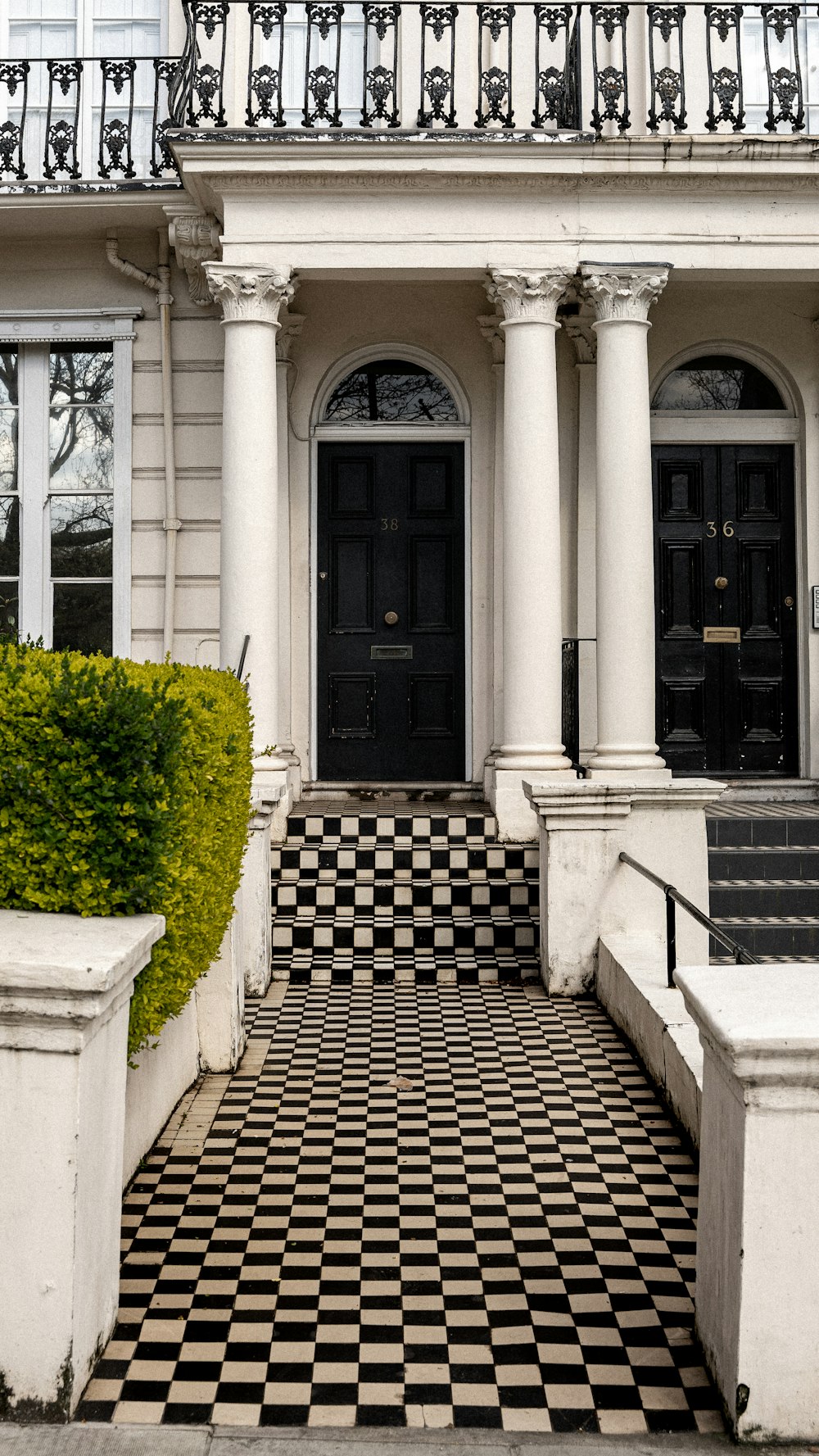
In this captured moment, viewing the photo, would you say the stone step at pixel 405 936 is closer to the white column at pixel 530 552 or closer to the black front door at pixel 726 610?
the white column at pixel 530 552

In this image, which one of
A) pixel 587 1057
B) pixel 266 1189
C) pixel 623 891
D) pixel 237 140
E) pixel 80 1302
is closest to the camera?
pixel 80 1302

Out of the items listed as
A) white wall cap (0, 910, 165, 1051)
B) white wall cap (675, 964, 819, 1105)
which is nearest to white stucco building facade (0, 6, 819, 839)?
white wall cap (675, 964, 819, 1105)

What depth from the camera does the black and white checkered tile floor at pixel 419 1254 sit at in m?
3.15

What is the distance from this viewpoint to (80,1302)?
121 inches

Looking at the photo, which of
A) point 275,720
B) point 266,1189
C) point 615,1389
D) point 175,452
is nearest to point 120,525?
point 175,452

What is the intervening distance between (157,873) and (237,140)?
22.7 feet

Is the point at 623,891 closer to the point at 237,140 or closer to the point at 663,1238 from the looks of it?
the point at 663,1238

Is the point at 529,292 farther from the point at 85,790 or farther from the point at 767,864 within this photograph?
the point at 85,790

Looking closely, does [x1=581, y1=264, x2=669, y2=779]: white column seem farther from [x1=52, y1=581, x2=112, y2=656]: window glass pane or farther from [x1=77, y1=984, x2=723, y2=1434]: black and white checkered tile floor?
[x1=52, y1=581, x2=112, y2=656]: window glass pane

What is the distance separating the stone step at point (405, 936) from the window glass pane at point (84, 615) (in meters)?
3.97

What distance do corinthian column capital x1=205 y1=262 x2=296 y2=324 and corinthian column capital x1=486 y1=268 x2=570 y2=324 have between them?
58.6 inches

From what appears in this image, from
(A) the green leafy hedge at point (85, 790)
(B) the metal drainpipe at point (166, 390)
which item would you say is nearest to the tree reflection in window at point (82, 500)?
(B) the metal drainpipe at point (166, 390)

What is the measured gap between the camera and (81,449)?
11.2m

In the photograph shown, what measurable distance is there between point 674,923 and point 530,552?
11.8ft
